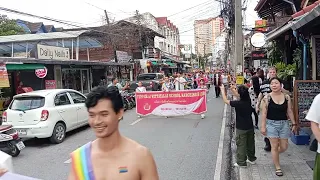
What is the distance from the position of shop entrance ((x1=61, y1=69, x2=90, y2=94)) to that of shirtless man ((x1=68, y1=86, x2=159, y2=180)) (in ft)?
60.4

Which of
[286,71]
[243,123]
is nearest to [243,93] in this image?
[243,123]

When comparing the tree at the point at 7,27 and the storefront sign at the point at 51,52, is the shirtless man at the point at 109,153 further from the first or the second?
the tree at the point at 7,27

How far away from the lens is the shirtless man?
1.90 m

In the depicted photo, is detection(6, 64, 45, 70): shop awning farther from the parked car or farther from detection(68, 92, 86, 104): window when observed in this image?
the parked car

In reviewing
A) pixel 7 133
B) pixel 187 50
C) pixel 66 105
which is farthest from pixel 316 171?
pixel 187 50

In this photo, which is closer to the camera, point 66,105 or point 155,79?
point 66,105

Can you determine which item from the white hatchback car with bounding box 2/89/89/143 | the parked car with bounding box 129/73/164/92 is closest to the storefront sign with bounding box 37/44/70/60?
the parked car with bounding box 129/73/164/92

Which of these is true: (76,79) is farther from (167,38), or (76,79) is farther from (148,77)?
(167,38)

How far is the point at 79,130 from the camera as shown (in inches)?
452

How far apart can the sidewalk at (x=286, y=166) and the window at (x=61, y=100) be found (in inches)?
230

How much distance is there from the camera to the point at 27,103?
30.7 feet

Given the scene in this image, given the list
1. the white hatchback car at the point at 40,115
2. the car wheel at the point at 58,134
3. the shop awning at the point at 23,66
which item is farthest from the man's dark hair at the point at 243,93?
the shop awning at the point at 23,66

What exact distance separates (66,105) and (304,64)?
7009 mm

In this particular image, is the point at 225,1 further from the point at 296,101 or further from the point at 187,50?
the point at 187,50
